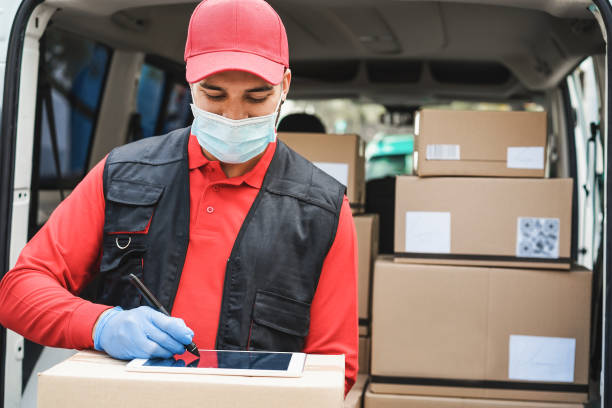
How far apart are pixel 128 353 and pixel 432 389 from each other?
1.53 meters

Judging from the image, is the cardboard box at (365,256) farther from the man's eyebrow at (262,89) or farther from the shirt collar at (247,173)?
the man's eyebrow at (262,89)

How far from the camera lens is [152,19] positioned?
10.4 ft

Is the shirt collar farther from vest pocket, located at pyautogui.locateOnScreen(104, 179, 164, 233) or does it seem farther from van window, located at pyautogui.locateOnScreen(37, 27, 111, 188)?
van window, located at pyautogui.locateOnScreen(37, 27, 111, 188)

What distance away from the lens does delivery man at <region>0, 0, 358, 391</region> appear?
1443 millimetres

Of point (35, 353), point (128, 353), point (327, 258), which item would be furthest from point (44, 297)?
point (35, 353)

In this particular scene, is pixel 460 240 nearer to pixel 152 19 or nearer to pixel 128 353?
pixel 128 353

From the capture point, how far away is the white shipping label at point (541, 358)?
2328 mm

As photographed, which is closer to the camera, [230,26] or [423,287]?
[230,26]

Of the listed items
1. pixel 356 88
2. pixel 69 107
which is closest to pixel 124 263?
pixel 69 107

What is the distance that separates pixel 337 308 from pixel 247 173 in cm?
39

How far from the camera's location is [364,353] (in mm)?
2936

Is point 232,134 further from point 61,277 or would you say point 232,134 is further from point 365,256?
point 365,256


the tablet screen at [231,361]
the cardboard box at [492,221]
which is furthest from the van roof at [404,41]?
the tablet screen at [231,361]

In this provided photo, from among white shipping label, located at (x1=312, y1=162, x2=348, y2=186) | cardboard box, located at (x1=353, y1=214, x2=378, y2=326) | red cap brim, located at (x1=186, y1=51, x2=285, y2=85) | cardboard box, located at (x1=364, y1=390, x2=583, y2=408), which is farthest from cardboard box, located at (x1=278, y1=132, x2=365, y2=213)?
red cap brim, located at (x1=186, y1=51, x2=285, y2=85)
